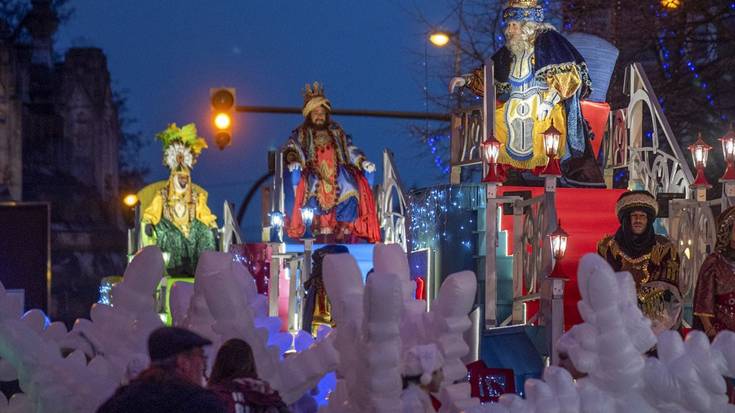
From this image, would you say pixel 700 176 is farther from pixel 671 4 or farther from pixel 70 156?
pixel 70 156

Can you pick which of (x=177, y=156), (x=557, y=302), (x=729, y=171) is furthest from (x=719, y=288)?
(x=177, y=156)

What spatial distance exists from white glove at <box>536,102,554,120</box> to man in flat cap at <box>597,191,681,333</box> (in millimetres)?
4621

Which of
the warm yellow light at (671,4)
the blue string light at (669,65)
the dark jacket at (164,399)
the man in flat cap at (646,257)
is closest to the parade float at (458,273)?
the man in flat cap at (646,257)

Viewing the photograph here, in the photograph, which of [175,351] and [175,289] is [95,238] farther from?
[175,351]

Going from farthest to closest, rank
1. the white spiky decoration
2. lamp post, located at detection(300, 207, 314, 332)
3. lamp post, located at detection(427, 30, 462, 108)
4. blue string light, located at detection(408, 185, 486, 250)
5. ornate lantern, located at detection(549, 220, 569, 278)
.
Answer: the white spiky decoration, lamp post, located at detection(427, 30, 462, 108), lamp post, located at detection(300, 207, 314, 332), blue string light, located at detection(408, 185, 486, 250), ornate lantern, located at detection(549, 220, 569, 278)

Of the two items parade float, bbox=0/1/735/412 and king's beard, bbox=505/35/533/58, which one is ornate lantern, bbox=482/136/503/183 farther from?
king's beard, bbox=505/35/533/58

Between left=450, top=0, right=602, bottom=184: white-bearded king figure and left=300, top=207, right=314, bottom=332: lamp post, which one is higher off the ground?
left=450, top=0, right=602, bottom=184: white-bearded king figure

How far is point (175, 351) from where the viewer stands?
18.4 feet

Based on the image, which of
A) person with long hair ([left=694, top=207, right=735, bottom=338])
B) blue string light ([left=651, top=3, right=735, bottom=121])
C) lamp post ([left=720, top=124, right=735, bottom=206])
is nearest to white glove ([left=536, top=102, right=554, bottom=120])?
lamp post ([left=720, top=124, right=735, bottom=206])

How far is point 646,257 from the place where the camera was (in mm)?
11297

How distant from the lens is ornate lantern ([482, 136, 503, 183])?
1338cm

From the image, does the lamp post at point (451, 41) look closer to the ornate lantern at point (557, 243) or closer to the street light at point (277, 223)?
the street light at point (277, 223)

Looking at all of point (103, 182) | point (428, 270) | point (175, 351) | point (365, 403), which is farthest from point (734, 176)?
point (103, 182)

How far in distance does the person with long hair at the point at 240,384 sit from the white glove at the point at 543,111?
10.0 metres
